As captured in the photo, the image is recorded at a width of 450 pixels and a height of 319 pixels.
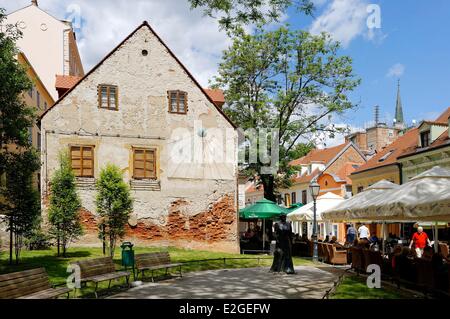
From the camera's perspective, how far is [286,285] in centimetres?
1291

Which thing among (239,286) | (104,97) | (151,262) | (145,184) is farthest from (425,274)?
(104,97)

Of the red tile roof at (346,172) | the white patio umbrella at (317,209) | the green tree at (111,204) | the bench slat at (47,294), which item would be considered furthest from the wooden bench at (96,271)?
the red tile roof at (346,172)

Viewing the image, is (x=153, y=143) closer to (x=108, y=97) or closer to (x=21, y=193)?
(x=108, y=97)

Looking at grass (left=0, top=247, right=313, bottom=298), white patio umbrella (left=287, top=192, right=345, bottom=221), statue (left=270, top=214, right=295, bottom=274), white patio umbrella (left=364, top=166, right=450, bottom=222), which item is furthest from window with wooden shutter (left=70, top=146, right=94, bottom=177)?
white patio umbrella (left=364, top=166, right=450, bottom=222)

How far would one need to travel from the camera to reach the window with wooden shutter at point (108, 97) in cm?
2455

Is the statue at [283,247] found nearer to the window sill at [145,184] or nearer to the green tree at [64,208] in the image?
the green tree at [64,208]

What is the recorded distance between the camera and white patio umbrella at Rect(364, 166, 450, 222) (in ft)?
31.1

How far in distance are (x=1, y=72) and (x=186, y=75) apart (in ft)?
36.7

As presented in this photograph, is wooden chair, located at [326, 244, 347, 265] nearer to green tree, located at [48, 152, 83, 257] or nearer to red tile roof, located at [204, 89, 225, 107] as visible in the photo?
green tree, located at [48, 152, 83, 257]

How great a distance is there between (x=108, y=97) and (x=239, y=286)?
14.9 meters

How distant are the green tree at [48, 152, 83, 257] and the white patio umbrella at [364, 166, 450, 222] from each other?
38.5ft

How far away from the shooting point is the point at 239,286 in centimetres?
1258
